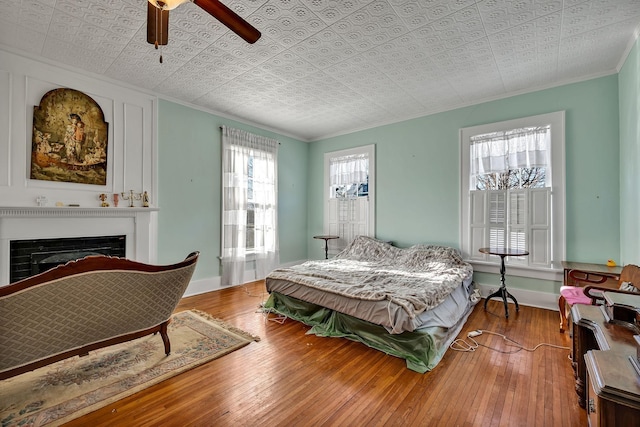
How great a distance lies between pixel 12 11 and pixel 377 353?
13.4ft

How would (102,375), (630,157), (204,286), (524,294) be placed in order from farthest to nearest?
(204,286)
(524,294)
(630,157)
(102,375)

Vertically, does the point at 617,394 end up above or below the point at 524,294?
above

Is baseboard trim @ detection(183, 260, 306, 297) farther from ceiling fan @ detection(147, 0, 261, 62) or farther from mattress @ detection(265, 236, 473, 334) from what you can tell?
ceiling fan @ detection(147, 0, 261, 62)

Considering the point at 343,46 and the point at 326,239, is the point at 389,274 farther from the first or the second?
the point at 343,46

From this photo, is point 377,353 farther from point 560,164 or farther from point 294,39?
point 560,164

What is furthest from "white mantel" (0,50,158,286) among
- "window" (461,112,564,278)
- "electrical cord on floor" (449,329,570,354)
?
"window" (461,112,564,278)

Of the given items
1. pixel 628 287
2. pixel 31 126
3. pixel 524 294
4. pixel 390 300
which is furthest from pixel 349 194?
pixel 31 126

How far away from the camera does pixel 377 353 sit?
7.97ft

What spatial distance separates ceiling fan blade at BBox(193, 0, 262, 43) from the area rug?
242 cm

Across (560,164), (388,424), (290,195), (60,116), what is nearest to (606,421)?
(388,424)

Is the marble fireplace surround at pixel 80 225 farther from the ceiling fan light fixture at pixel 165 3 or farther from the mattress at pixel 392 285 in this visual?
the ceiling fan light fixture at pixel 165 3

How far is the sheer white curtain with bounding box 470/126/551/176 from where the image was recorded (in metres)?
3.51

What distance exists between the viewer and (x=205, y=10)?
1.57 metres

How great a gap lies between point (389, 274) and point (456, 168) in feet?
6.52
